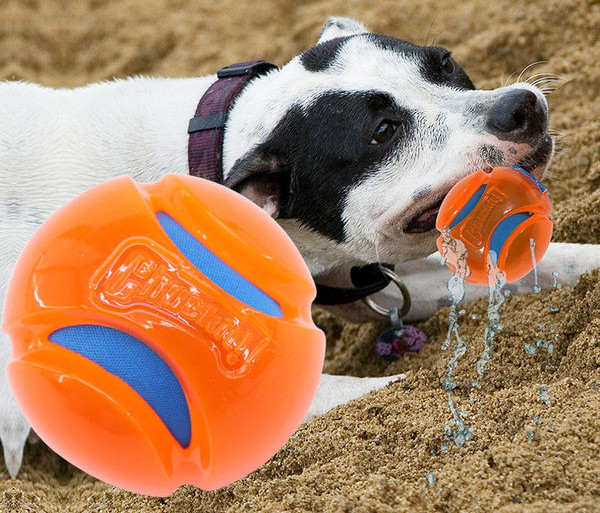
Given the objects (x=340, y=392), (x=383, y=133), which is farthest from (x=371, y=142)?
(x=340, y=392)

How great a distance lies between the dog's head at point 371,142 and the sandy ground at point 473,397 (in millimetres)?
385

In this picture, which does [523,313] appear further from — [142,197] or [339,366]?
[142,197]

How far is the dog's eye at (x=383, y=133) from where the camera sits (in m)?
2.20

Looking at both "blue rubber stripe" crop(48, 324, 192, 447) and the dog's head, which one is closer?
"blue rubber stripe" crop(48, 324, 192, 447)

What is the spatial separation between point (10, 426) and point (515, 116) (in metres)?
1.61

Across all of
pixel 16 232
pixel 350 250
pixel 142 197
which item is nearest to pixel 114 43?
pixel 16 232

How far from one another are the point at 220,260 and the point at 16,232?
1102 millimetres

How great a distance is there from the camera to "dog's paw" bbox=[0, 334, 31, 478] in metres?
2.37

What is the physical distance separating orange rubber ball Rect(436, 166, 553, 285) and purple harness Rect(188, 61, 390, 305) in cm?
48

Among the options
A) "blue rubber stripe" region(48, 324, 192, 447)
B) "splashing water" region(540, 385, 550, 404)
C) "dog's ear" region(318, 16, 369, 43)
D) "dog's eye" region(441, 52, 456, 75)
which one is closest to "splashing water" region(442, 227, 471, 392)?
"splashing water" region(540, 385, 550, 404)

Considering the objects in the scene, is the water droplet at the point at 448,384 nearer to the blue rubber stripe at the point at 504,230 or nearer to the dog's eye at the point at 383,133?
the blue rubber stripe at the point at 504,230

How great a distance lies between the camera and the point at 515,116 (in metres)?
2.10

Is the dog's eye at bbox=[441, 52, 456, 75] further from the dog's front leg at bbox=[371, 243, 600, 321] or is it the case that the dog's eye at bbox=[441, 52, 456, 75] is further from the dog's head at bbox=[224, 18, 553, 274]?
the dog's front leg at bbox=[371, 243, 600, 321]

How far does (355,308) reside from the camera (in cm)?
279
